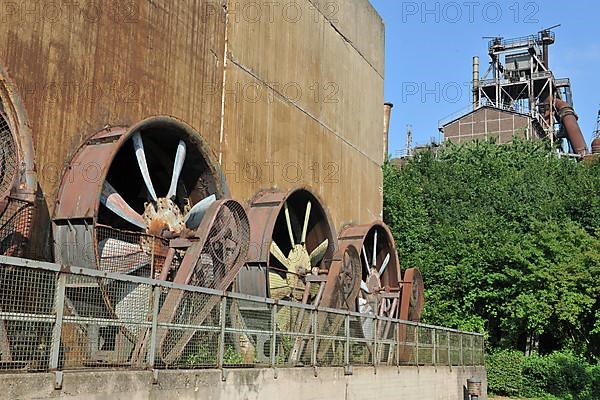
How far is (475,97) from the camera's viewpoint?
2328 inches

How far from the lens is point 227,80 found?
13.6m

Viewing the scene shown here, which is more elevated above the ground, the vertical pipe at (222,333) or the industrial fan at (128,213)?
the industrial fan at (128,213)

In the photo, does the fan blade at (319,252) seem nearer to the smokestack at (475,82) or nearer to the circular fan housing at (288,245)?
the circular fan housing at (288,245)

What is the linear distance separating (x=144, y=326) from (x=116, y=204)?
3509 millimetres

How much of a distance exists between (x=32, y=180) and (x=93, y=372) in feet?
10.7

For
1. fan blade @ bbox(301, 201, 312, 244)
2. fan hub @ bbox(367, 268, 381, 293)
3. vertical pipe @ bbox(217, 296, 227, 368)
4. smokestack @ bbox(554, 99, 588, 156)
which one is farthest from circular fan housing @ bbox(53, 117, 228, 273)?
smokestack @ bbox(554, 99, 588, 156)

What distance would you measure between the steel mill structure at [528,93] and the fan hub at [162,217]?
42.4 meters

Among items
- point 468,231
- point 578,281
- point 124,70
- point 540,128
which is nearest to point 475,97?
point 540,128

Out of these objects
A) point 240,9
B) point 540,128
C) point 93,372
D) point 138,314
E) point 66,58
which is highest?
point 540,128

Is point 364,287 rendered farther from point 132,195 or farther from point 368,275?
point 132,195

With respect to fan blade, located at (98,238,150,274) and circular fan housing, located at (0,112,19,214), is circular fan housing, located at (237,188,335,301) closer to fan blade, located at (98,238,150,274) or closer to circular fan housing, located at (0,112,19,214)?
fan blade, located at (98,238,150,274)

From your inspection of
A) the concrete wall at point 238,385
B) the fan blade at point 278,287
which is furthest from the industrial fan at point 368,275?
the concrete wall at point 238,385

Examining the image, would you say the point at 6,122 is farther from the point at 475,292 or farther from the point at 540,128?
the point at 540,128

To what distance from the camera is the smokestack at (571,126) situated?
55906mm
